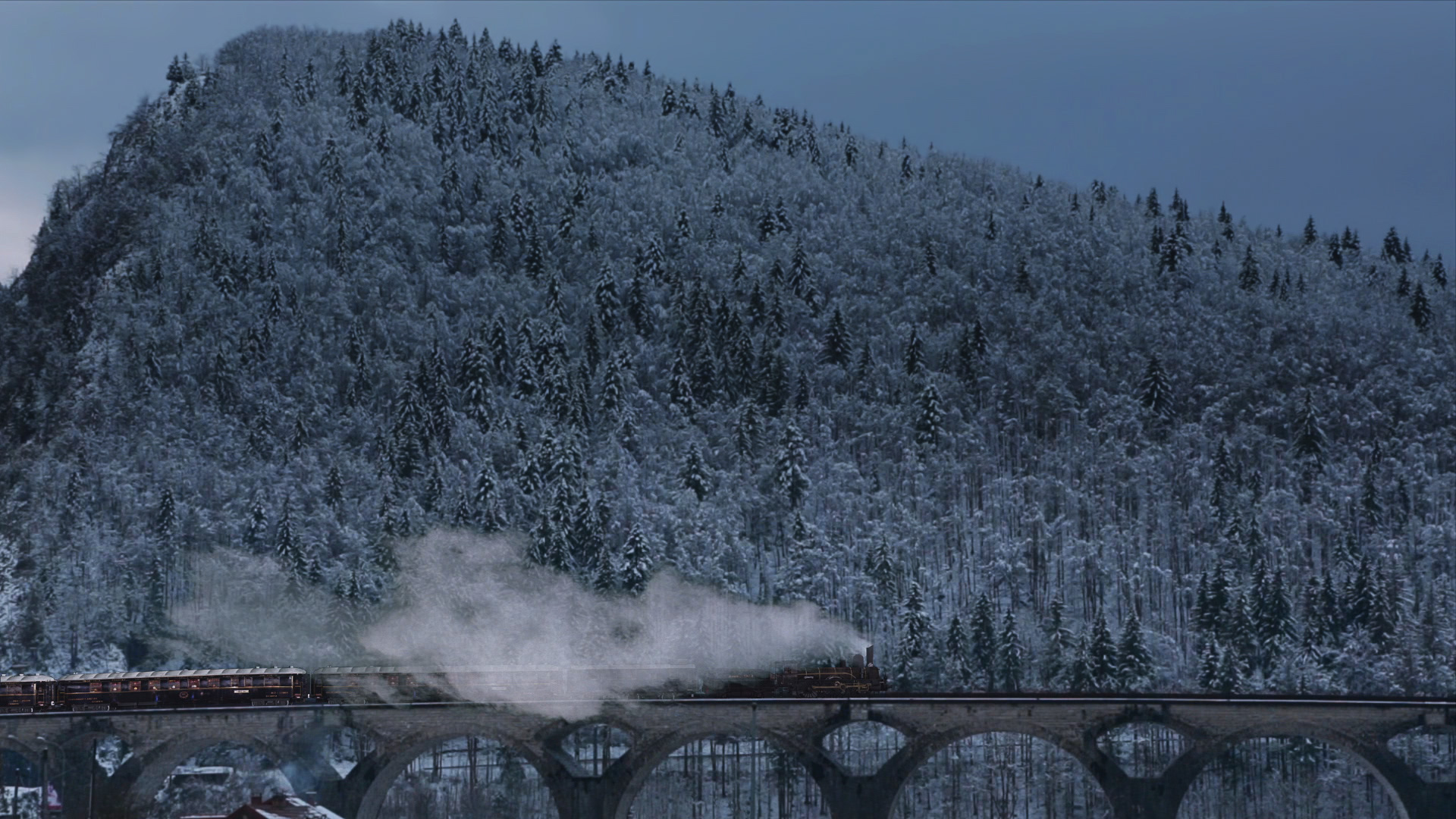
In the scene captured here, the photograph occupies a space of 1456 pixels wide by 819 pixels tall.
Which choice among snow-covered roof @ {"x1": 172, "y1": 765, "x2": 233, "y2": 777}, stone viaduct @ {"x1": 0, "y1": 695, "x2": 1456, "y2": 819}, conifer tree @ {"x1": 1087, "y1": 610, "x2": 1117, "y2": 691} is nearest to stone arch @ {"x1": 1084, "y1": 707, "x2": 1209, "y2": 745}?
stone viaduct @ {"x1": 0, "y1": 695, "x2": 1456, "y2": 819}

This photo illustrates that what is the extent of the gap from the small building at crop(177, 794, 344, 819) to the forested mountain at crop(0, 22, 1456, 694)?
5170cm

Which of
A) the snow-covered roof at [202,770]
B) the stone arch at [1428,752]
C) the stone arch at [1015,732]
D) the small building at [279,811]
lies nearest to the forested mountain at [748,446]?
the stone arch at [1428,752]

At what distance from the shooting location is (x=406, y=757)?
100188 millimetres

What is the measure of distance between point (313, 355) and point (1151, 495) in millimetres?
75933

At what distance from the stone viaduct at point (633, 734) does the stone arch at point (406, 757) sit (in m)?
0.09

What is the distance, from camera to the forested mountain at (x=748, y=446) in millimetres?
141125

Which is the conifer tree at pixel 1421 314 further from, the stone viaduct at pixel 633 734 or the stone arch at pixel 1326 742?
the stone arch at pixel 1326 742

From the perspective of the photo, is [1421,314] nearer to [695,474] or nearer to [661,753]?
[695,474]

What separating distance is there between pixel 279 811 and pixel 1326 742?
51157 mm

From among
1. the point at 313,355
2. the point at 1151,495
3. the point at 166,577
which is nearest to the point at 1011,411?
the point at 1151,495

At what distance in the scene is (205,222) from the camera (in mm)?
191375

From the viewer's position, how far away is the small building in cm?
7731

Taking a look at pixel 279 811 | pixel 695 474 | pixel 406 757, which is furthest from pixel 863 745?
pixel 279 811

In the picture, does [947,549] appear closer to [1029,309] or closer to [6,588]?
[1029,309]
